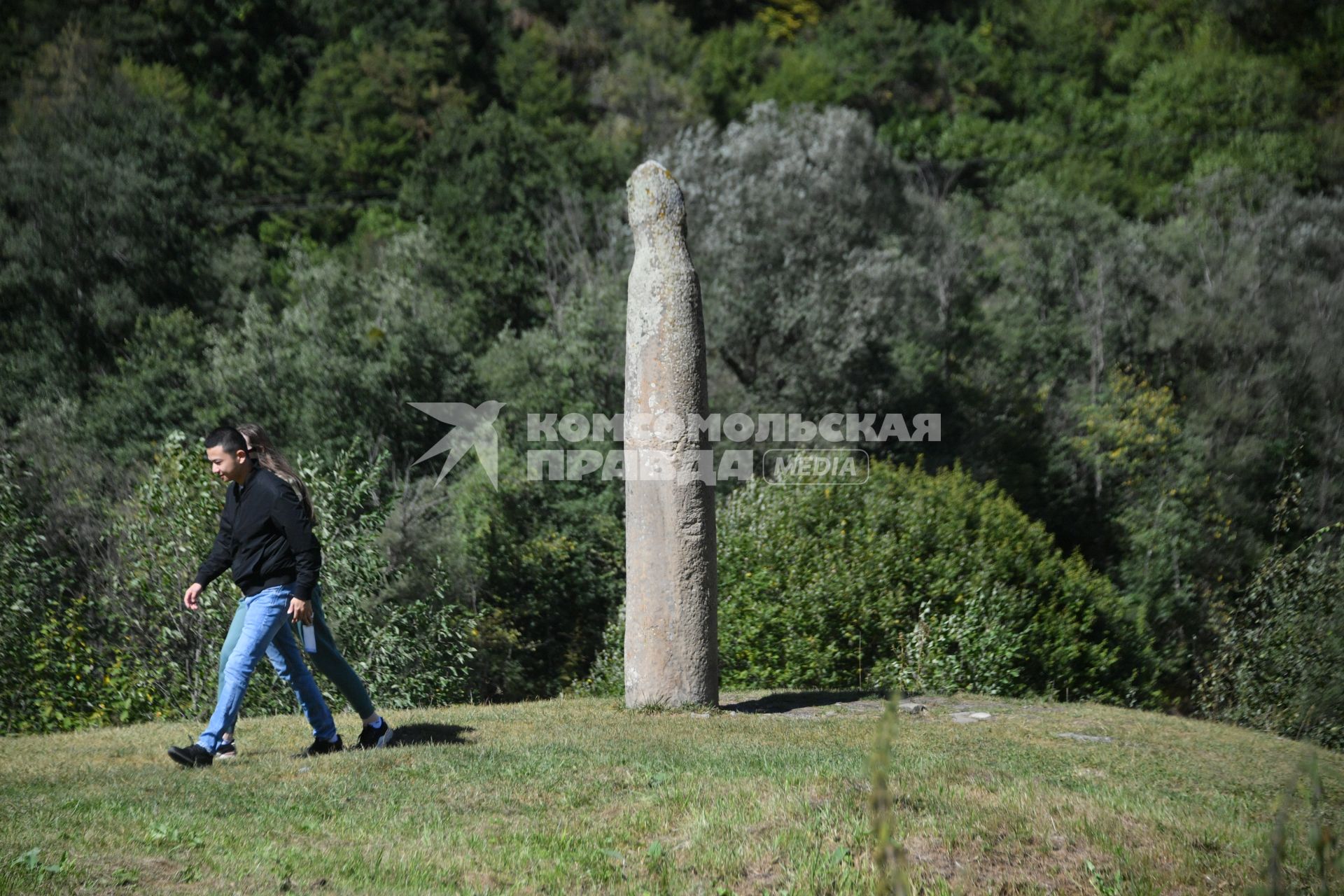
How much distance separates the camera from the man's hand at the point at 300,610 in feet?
26.9

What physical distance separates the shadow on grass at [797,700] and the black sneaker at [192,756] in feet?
15.7

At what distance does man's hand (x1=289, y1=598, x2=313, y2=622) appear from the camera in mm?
8211

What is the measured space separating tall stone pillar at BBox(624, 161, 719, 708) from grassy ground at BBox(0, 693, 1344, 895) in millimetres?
1300

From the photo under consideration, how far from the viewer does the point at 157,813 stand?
7027 millimetres

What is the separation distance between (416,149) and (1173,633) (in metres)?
29.3

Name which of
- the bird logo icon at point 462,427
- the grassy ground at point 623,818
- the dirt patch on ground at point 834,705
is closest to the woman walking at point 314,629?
the grassy ground at point 623,818

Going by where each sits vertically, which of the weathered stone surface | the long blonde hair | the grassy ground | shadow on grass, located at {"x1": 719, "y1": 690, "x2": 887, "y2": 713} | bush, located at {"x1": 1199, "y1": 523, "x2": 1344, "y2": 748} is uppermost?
the long blonde hair

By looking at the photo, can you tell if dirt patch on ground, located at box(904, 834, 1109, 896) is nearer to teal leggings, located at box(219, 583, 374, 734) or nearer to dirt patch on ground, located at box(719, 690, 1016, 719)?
teal leggings, located at box(219, 583, 374, 734)

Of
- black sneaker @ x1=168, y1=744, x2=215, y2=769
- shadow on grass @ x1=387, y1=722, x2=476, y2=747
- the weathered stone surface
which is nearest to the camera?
black sneaker @ x1=168, y1=744, x2=215, y2=769

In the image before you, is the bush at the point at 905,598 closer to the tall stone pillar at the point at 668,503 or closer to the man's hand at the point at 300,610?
the tall stone pillar at the point at 668,503

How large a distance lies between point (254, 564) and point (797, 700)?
242 inches

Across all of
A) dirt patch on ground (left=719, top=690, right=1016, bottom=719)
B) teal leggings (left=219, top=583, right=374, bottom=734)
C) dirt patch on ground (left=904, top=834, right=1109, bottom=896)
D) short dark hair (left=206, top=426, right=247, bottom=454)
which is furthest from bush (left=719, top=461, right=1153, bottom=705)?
short dark hair (left=206, top=426, right=247, bottom=454)

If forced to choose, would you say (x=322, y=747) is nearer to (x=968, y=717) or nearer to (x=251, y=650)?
(x=251, y=650)

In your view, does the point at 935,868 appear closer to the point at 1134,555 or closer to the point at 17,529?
the point at 17,529
